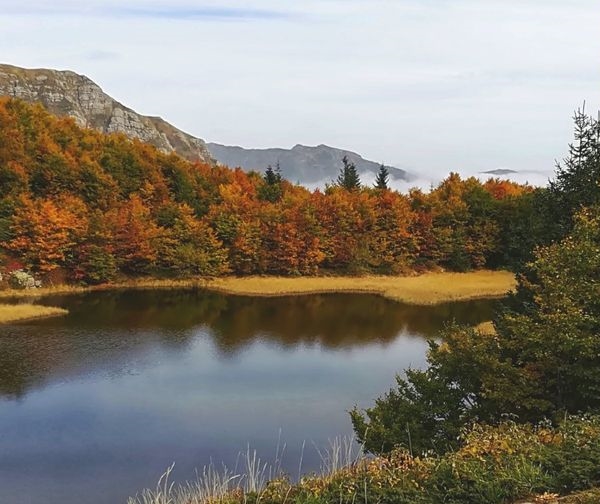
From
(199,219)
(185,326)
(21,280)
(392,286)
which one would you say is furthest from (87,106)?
(185,326)

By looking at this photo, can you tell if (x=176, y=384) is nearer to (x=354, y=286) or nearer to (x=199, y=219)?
(x=354, y=286)

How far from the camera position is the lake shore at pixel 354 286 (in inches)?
1929

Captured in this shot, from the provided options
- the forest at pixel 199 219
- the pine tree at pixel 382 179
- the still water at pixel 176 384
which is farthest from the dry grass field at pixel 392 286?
the pine tree at pixel 382 179

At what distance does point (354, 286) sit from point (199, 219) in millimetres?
17840

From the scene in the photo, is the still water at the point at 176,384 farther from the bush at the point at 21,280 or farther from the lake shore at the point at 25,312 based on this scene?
the bush at the point at 21,280

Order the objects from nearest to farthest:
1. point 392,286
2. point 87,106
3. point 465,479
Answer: point 465,479
point 392,286
point 87,106

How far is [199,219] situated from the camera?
6062 centimetres

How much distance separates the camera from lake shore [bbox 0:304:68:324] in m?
36.8

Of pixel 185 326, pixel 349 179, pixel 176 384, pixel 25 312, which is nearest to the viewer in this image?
pixel 176 384

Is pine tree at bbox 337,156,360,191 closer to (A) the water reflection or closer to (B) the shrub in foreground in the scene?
(A) the water reflection

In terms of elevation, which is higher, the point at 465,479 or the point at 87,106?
the point at 87,106

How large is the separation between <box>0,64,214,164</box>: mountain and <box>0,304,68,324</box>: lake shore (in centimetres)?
11657

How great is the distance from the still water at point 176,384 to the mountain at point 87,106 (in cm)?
11877

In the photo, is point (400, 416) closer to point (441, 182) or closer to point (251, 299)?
point (251, 299)
